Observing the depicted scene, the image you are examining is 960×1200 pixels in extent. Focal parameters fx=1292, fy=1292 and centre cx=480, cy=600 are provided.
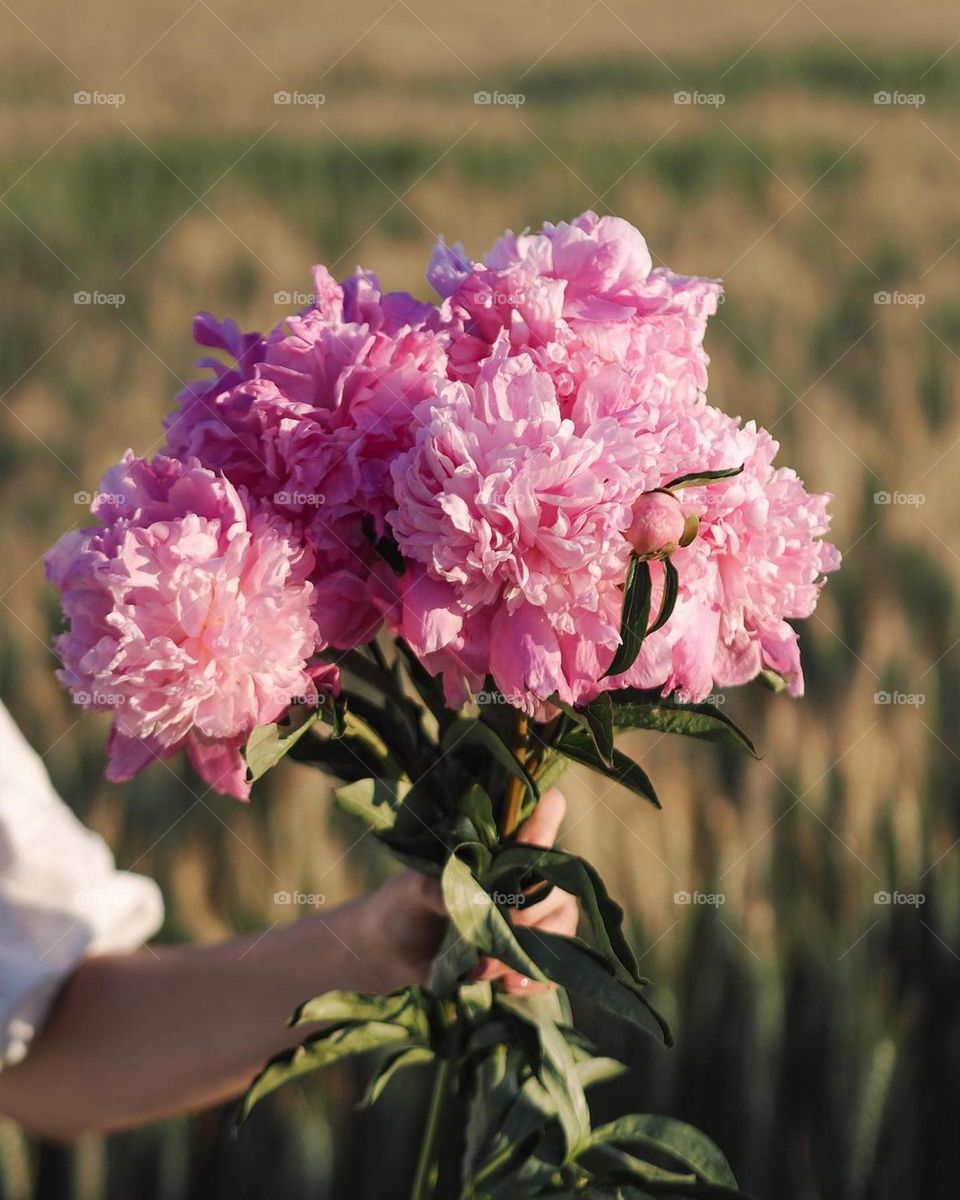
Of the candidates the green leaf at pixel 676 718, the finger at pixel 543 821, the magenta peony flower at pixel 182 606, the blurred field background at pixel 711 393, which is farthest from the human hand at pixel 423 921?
the blurred field background at pixel 711 393

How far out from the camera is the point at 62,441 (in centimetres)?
165

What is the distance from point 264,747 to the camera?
1.89ft

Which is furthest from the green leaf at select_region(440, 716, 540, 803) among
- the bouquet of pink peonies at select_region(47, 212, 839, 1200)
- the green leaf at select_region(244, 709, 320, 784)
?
the green leaf at select_region(244, 709, 320, 784)

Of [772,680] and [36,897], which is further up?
[772,680]

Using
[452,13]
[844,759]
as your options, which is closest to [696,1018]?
[844,759]

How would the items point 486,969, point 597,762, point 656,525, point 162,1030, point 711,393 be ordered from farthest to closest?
1. point 711,393
2. point 162,1030
3. point 486,969
4. point 597,762
5. point 656,525

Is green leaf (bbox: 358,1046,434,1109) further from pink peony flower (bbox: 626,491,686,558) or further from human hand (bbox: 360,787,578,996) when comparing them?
pink peony flower (bbox: 626,491,686,558)

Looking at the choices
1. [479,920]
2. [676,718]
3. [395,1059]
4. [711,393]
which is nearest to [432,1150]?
[395,1059]

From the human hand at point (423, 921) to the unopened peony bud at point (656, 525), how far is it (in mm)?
241

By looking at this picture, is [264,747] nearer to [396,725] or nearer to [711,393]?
[396,725]

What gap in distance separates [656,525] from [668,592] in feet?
0.12

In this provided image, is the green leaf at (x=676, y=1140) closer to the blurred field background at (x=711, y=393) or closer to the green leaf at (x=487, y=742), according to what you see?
the green leaf at (x=487, y=742)

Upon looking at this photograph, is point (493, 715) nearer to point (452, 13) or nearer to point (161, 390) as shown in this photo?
point (161, 390)

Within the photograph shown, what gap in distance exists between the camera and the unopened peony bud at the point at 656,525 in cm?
52
